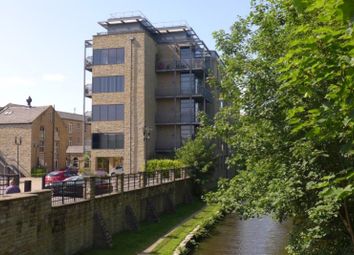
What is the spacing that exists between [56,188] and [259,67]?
10.6m

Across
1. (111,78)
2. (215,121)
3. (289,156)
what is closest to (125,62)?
(111,78)

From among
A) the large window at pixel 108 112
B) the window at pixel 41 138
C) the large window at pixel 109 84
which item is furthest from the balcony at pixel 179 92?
the window at pixel 41 138

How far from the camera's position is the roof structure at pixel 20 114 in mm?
62719

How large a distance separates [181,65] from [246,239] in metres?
30.0

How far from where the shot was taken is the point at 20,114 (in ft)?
213

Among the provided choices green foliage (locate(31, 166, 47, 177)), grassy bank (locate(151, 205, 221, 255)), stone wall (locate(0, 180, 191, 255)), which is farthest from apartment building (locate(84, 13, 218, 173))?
stone wall (locate(0, 180, 191, 255))

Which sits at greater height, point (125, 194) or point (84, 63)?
point (84, 63)

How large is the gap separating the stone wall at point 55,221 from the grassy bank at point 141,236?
682 millimetres

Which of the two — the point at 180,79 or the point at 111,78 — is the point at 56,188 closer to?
the point at 111,78

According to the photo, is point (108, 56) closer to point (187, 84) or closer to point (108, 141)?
point (108, 141)

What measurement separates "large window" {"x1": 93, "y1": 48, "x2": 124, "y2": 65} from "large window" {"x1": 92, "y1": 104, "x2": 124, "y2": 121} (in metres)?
4.56

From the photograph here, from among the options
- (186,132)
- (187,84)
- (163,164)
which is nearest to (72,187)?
(163,164)

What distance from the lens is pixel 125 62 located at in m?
49.7

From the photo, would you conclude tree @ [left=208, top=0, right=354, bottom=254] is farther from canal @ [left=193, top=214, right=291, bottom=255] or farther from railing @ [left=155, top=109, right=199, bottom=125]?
railing @ [left=155, top=109, right=199, bottom=125]
